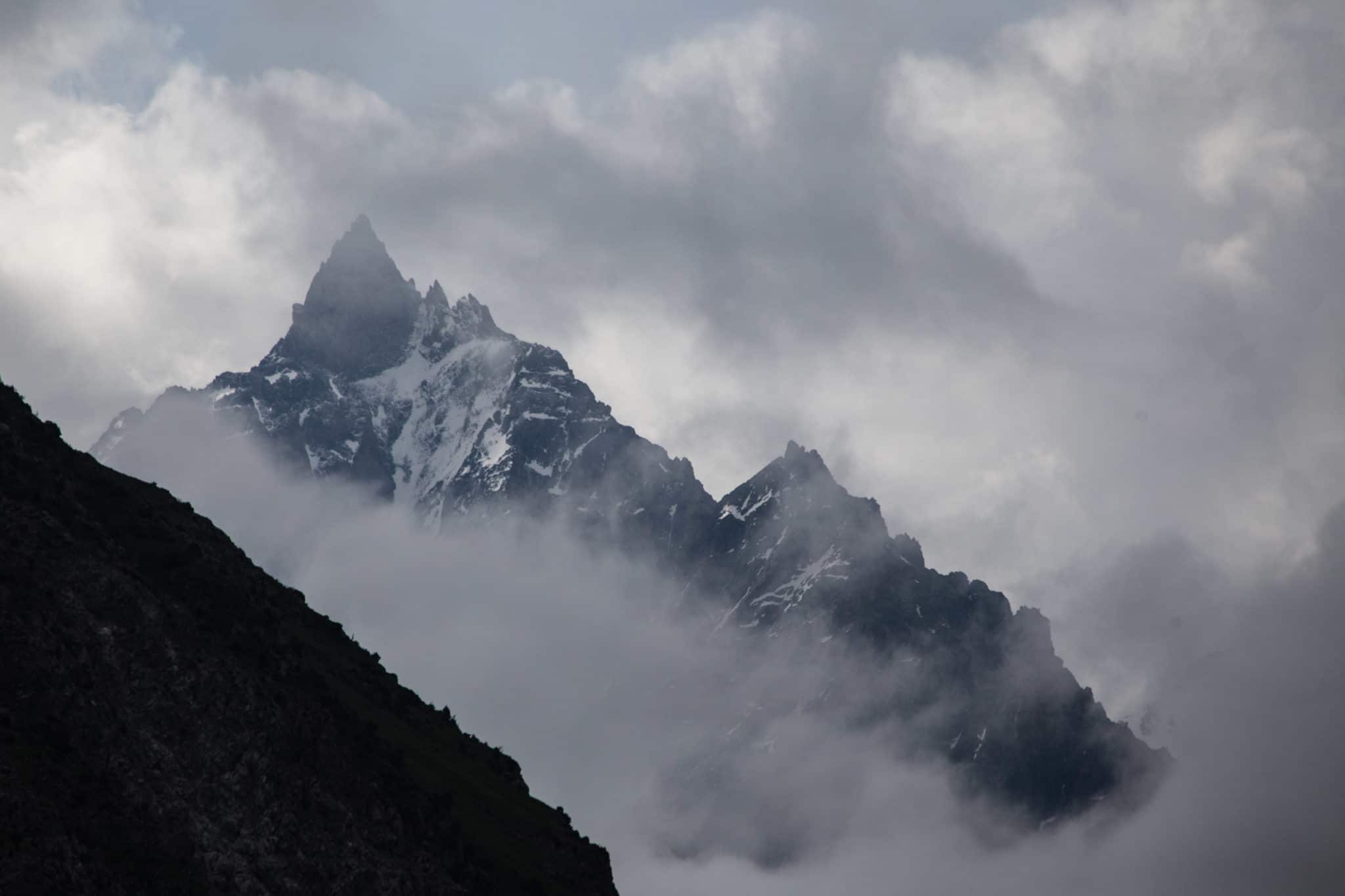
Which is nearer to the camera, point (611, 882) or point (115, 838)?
point (115, 838)

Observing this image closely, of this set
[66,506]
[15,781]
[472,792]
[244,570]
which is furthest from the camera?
[472,792]

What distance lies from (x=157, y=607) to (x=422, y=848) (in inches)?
1003

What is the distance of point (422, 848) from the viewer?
411 feet

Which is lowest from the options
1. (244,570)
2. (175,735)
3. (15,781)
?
(15,781)

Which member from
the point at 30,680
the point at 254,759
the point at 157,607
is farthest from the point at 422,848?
the point at 30,680

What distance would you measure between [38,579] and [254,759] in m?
17.5

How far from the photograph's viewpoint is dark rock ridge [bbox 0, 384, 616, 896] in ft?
325

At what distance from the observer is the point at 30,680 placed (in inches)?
4063

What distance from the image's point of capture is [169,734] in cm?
10888

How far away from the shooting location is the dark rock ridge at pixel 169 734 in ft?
325

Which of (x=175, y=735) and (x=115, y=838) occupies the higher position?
(x=175, y=735)

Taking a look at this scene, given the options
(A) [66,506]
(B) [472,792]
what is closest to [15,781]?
(A) [66,506]

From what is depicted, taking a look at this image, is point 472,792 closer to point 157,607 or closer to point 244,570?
point 244,570

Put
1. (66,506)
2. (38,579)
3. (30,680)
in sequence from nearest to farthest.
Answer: (30,680), (38,579), (66,506)
